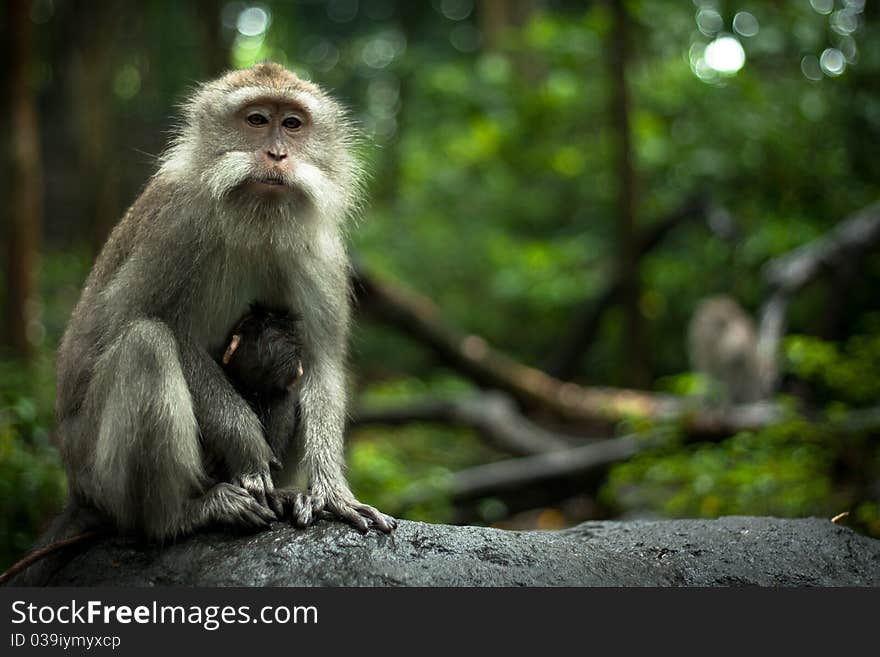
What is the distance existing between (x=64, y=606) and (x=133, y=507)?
1.91 ft

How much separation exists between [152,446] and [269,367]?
2.28ft

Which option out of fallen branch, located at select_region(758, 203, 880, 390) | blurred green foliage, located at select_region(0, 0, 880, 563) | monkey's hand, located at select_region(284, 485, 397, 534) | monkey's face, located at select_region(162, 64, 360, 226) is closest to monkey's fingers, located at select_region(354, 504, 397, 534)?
monkey's hand, located at select_region(284, 485, 397, 534)

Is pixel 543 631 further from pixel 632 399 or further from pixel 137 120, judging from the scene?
pixel 137 120

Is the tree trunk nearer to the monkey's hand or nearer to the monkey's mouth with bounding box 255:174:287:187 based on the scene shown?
the monkey's mouth with bounding box 255:174:287:187

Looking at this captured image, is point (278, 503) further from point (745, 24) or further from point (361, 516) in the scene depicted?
point (745, 24)

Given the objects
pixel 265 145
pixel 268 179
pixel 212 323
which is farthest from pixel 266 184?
pixel 212 323

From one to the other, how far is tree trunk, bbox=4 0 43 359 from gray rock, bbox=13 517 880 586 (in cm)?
759

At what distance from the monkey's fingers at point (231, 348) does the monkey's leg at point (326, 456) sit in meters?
0.40

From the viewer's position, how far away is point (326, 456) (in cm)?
418

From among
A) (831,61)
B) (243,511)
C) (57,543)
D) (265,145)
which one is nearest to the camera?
(243,511)

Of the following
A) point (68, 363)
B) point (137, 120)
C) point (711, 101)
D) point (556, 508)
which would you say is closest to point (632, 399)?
point (556, 508)

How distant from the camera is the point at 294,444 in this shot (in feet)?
14.7

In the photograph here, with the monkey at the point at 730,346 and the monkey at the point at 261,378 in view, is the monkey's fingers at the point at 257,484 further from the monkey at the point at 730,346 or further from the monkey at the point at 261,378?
the monkey at the point at 730,346

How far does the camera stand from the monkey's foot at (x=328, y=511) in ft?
12.6
